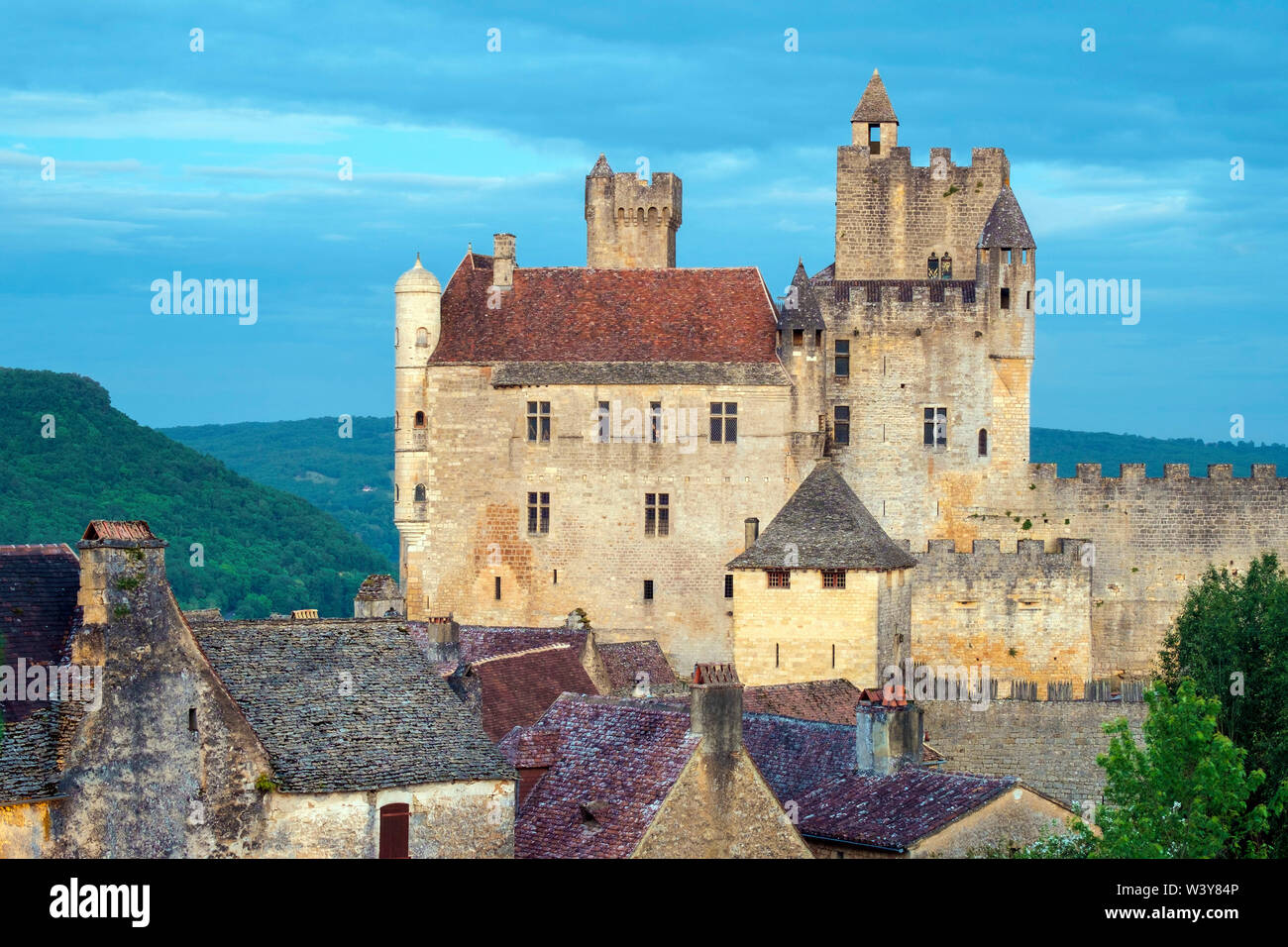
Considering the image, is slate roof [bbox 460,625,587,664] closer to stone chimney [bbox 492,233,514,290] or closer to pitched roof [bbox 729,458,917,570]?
pitched roof [bbox 729,458,917,570]

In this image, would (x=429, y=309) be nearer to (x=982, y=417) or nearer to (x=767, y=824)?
(x=982, y=417)

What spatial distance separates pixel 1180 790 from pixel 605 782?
27.2 ft

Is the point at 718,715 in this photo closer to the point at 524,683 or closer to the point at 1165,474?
the point at 524,683

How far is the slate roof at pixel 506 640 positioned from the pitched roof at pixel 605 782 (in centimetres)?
1126

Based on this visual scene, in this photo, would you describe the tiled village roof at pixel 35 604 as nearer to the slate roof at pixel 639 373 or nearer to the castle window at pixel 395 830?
the castle window at pixel 395 830

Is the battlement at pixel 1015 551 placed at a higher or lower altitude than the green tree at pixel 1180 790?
higher

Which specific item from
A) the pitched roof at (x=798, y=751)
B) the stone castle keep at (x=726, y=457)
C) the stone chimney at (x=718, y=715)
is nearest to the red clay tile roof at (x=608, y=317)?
the stone castle keep at (x=726, y=457)

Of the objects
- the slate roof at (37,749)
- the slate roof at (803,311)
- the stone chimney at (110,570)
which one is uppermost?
the slate roof at (803,311)

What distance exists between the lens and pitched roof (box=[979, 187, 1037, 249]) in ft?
172

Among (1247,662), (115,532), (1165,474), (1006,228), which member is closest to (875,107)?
(1006,228)

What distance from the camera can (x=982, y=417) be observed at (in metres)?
52.3

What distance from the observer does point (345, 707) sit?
82.6ft

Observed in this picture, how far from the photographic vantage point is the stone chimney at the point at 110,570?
22594mm

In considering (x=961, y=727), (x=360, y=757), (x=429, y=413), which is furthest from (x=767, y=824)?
(x=429, y=413)
